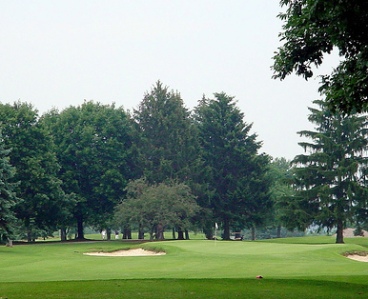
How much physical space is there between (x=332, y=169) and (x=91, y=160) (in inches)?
1009

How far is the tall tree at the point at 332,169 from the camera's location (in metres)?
60.2

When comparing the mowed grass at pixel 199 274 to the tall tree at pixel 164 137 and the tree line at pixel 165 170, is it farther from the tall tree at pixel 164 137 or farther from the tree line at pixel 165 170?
the tall tree at pixel 164 137

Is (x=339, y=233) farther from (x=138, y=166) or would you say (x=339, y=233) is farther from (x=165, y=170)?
(x=138, y=166)

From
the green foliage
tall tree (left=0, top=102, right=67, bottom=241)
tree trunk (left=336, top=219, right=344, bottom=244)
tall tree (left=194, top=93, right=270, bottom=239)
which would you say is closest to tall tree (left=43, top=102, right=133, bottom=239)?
tall tree (left=0, top=102, right=67, bottom=241)

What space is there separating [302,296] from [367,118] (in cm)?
4916

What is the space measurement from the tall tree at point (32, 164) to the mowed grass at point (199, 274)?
1395cm

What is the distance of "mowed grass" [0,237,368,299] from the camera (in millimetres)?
15850

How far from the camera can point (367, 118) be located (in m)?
61.1

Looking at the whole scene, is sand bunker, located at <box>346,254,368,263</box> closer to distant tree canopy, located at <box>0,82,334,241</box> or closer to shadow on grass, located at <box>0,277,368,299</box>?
shadow on grass, located at <box>0,277,368,299</box>

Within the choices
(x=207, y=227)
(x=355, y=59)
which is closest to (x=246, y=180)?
(x=207, y=227)

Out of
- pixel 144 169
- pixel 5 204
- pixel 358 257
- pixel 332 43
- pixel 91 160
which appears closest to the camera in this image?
pixel 332 43

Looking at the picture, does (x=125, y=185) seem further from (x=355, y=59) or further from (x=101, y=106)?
(x=355, y=59)

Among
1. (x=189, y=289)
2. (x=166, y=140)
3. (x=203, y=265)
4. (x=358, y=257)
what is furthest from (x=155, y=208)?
(x=189, y=289)

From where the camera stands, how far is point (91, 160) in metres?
67.3
